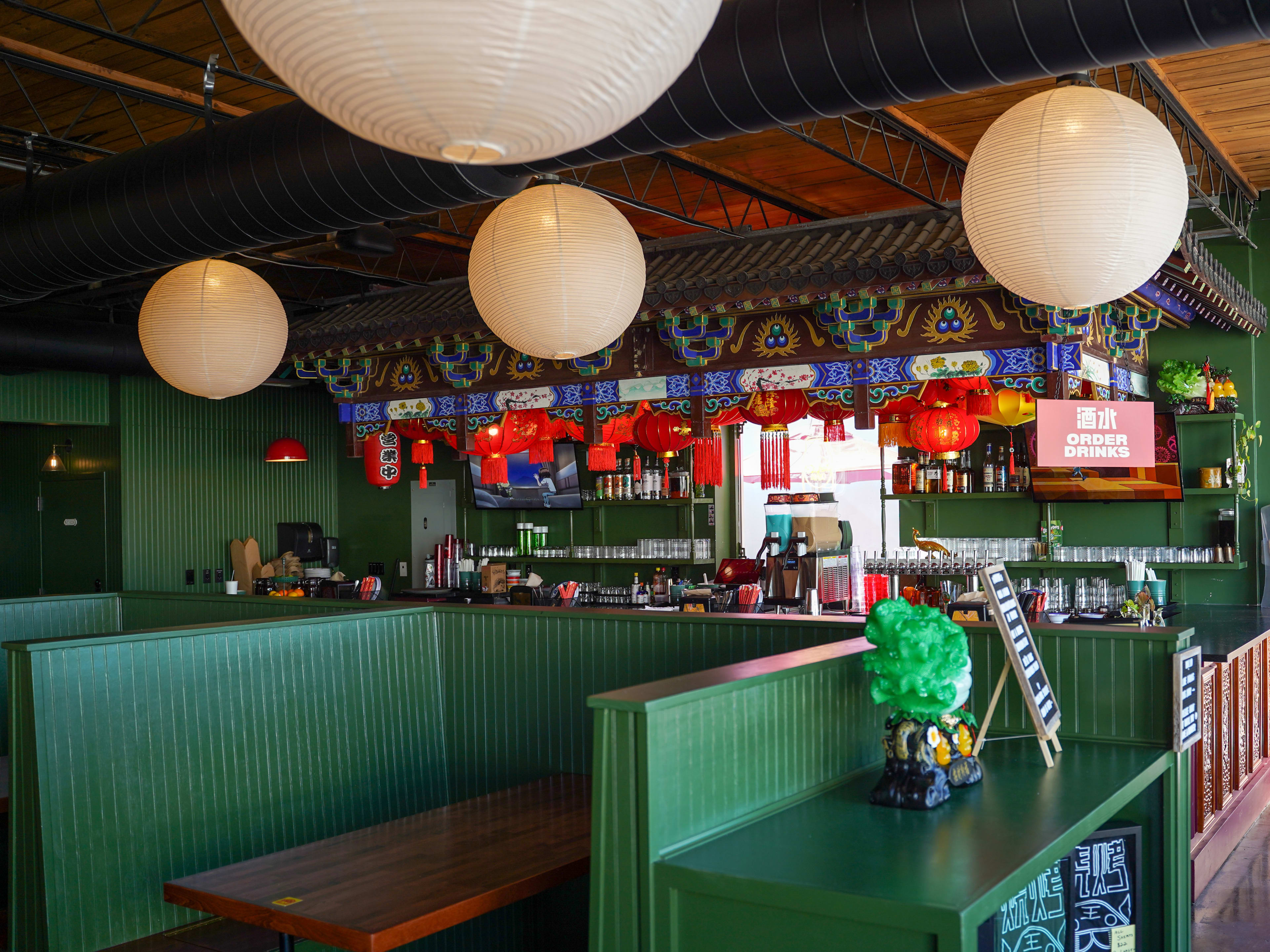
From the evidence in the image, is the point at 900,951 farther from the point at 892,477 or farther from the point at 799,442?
the point at 799,442

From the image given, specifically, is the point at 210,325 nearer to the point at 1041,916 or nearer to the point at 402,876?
the point at 402,876

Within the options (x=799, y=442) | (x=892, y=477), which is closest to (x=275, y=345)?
(x=892, y=477)

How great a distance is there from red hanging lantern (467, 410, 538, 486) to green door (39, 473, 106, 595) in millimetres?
4064

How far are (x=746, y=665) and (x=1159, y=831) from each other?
1.43 m

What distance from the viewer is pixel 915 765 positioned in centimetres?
263

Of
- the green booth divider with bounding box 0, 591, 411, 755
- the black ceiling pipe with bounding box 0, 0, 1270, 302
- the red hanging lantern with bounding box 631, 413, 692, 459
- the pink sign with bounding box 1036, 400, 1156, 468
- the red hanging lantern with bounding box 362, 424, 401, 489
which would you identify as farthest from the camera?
the red hanging lantern with bounding box 362, 424, 401, 489

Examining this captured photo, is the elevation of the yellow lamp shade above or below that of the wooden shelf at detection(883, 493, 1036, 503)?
above

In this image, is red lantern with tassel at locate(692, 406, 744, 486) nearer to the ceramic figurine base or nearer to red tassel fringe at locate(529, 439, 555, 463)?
red tassel fringe at locate(529, 439, 555, 463)

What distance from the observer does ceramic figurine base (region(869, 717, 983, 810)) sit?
261 cm

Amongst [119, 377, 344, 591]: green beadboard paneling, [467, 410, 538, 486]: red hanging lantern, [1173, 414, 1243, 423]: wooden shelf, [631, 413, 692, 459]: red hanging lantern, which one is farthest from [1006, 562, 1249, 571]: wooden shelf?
[119, 377, 344, 591]: green beadboard paneling

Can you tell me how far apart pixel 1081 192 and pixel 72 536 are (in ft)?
32.5

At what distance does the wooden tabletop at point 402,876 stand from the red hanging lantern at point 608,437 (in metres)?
4.67

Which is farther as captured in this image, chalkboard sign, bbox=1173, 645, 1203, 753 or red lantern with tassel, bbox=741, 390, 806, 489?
red lantern with tassel, bbox=741, 390, 806, 489

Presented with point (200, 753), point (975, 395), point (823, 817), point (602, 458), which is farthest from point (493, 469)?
point (823, 817)
